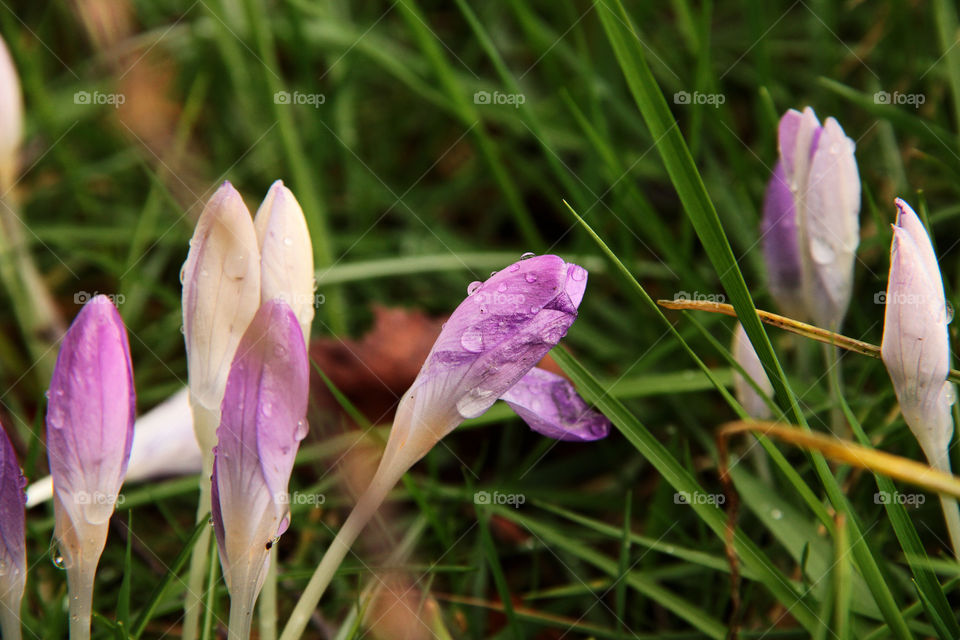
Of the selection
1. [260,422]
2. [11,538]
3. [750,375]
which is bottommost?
[750,375]

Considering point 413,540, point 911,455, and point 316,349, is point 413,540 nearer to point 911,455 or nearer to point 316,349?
point 316,349

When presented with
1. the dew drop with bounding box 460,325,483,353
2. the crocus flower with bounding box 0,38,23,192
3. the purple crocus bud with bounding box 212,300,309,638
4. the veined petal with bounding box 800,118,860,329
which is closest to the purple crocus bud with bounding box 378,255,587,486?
the dew drop with bounding box 460,325,483,353

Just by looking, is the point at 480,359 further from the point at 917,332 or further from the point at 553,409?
the point at 917,332

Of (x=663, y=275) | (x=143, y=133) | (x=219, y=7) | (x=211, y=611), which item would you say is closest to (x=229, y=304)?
(x=211, y=611)

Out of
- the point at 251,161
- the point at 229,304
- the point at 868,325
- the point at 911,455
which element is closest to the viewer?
the point at 229,304

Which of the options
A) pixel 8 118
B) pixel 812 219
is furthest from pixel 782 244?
pixel 8 118
